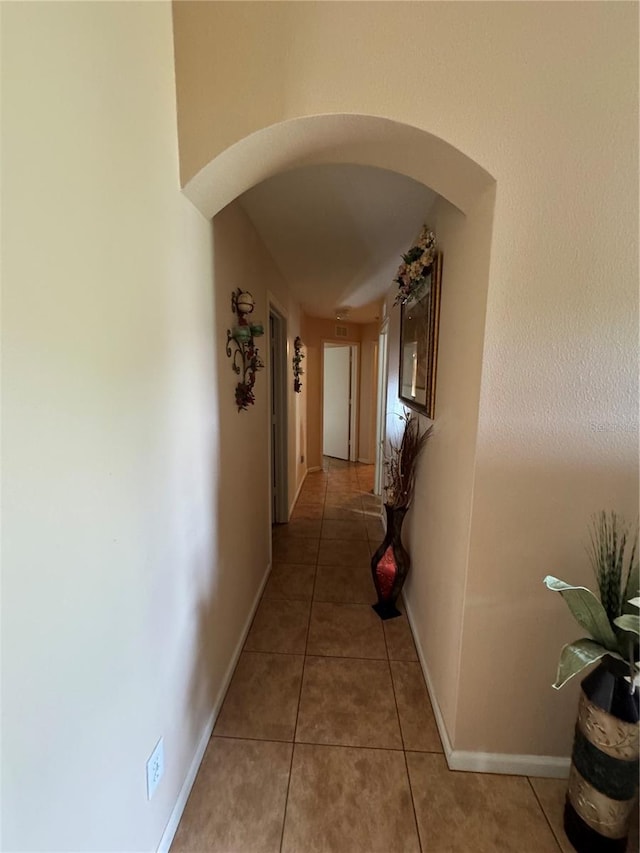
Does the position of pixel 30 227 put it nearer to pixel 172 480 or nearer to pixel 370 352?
pixel 172 480

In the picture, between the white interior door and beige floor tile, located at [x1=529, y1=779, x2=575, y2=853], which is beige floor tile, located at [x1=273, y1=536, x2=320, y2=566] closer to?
beige floor tile, located at [x1=529, y1=779, x2=575, y2=853]

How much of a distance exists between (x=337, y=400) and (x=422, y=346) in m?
4.38

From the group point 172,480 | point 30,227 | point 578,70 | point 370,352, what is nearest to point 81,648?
point 172,480

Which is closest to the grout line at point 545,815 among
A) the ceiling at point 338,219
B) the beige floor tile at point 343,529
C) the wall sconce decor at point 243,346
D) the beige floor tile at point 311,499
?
the wall sconce decor at point 243,346

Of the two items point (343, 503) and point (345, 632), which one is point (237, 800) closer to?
point (345, 632)

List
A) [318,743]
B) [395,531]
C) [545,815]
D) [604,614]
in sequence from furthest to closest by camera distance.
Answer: [395,531], [318,743], [545,815], [604,614]

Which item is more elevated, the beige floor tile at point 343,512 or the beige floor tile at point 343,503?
the beige floor tile at point 343,503

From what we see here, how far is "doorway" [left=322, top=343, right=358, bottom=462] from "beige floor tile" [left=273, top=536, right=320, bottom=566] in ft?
10.2

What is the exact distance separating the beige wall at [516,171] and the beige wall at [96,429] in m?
0.33

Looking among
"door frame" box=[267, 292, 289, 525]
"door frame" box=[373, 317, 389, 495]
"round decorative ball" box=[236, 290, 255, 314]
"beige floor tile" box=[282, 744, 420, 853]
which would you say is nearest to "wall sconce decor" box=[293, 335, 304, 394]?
"door frame" box=[267, 292, 289, 525]

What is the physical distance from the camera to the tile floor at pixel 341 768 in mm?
1182

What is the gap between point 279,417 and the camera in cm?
353

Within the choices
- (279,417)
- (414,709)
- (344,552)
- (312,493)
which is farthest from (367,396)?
(414,709)

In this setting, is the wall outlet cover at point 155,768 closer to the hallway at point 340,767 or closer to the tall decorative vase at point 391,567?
the hallway at point 340,767
